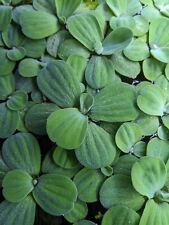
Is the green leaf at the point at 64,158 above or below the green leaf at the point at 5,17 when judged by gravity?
below

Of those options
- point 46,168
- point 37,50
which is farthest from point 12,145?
point 37,50

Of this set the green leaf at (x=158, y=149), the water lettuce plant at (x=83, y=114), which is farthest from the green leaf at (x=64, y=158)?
the green leaf at (x=158, y=149)

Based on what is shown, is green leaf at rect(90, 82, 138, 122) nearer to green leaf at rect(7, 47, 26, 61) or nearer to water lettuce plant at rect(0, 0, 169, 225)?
water lettuce plant at rect(0, 0, 169, 225)

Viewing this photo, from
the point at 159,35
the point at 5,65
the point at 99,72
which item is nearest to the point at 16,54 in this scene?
the point at 5,65

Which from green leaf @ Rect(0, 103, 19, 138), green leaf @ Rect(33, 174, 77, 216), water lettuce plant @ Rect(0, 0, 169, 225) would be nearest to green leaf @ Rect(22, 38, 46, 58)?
water lettuce plant @ Rect(0, 0, 169, 225)

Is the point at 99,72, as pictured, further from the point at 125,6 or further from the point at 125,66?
the point at 125,6

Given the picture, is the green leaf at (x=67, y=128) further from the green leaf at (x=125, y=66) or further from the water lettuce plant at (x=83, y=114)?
the green leaf at (x=125, y=66)
